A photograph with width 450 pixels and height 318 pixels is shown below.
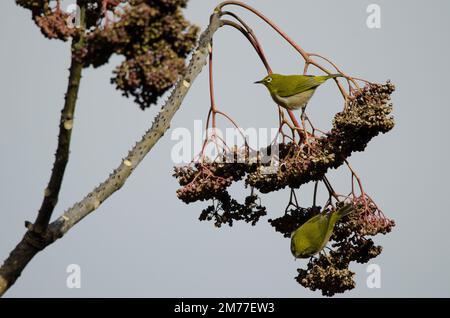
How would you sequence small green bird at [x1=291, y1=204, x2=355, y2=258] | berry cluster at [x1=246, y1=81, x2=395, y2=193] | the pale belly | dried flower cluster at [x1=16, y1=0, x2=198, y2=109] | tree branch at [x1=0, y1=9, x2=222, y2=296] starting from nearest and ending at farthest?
dried flower cluster at [x1=16, y1=0, x2=198, y2=109], tree branch at [x1=0, y1=9, x2=222, y2=296], berry cluster at [x1=246, y1=81, x2=395, y2=193], small green bird at [x1=291, y1=204, x2=355, y2=258], the pale belly

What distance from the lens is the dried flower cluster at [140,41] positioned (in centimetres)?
454

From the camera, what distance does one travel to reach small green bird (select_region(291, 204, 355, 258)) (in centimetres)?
674

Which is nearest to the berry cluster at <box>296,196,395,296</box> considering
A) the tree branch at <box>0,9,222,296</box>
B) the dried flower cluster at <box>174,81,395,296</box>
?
the dried flower cluster at <box>174,81,395,296</box>

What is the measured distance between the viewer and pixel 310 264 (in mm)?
7078

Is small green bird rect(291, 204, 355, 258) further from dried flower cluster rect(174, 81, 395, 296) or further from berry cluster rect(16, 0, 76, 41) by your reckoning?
berry cluster rect(16, 0, 76, 41)

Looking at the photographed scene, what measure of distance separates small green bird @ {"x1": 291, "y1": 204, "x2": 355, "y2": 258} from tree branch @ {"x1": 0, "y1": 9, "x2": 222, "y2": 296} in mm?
1985

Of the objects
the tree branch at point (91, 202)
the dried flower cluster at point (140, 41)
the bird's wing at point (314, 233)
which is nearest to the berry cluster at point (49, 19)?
the dried flower cluster at point (140, 41)

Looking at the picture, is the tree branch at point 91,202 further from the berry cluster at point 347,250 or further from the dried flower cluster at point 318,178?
the berry cluster at point 347,250

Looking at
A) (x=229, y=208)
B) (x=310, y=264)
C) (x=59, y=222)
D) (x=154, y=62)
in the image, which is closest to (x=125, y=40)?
(x=154, y=62)

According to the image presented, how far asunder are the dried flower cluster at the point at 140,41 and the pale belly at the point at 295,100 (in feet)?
8.15

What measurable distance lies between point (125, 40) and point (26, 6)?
2.75ft

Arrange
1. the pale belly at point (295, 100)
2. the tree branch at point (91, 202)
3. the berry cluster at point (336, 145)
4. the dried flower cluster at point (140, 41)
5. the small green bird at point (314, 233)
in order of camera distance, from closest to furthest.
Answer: the dried flower cluster at point (140, 41) → the tree branch at point (91, 202) → the berry cluster at point (336, 145) → the small green bird at point (314, 233) → the pale belly at point (295, 100)

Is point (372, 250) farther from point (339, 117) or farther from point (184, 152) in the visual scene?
point (184, 152)

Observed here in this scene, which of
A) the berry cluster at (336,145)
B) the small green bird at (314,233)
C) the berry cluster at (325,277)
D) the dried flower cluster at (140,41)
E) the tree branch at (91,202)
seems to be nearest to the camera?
the dried flower cluster at (140,41)
